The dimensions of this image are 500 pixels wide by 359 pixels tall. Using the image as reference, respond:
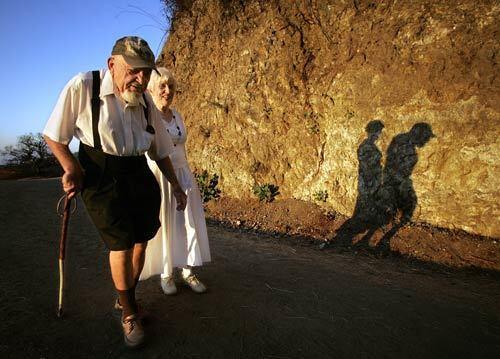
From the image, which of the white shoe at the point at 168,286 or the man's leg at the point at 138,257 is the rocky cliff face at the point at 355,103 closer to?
the white shoe at the point at 168,286

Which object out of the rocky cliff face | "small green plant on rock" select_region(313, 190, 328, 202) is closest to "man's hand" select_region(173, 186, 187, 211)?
the rocky cliff face

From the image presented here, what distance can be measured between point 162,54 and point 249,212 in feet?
20.3

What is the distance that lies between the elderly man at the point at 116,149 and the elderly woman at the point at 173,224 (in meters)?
0.56

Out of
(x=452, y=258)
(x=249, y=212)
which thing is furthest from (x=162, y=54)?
(x=452, y=258)

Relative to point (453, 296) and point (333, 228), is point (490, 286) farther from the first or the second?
point (333, 228)

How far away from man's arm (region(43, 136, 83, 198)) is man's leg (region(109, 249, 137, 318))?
1.69 ft

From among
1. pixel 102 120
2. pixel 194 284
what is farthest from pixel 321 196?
pixel 102 120

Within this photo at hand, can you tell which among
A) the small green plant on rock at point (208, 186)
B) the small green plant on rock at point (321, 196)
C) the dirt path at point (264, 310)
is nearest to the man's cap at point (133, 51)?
the dirt path at point (264, 310)

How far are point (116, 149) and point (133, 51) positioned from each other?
63 cm

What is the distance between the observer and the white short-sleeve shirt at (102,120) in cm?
195

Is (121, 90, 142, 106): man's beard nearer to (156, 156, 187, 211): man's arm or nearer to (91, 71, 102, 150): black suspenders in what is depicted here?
(91, 71, 102, 150): black suspenders

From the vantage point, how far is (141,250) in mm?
2410

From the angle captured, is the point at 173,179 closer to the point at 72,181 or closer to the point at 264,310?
the point at 72,181

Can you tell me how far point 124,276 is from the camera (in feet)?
7.32
